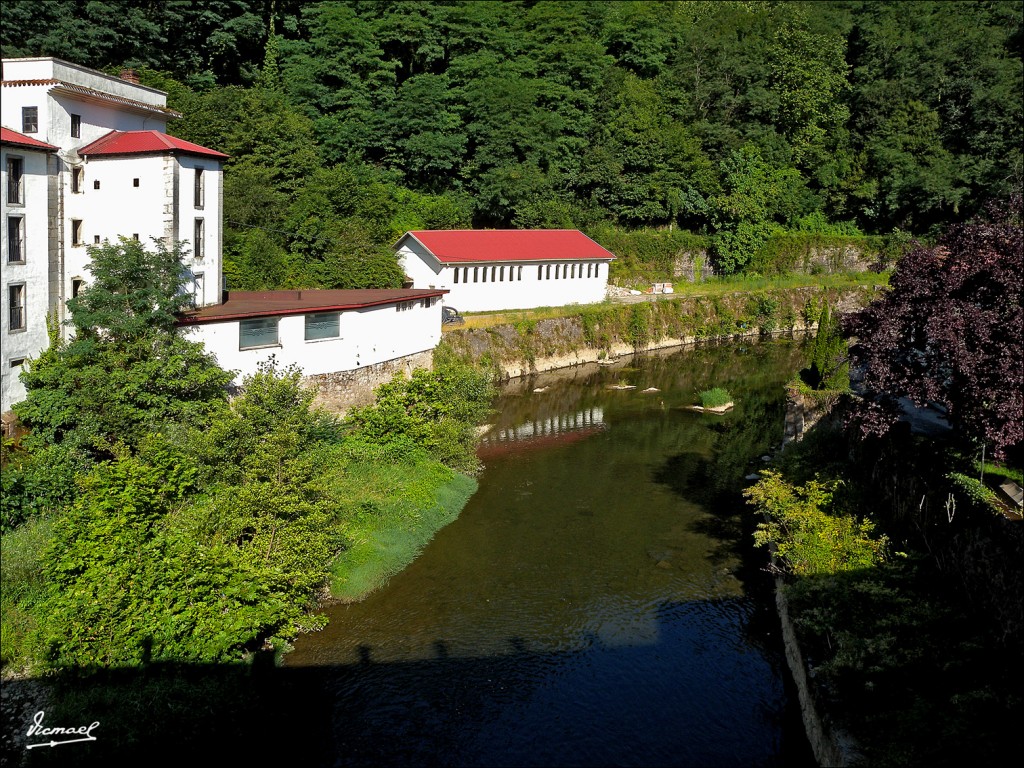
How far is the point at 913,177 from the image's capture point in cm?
6719

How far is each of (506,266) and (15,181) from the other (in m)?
27.1

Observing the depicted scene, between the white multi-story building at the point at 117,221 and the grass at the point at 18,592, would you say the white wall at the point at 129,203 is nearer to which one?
the white multi-story building at the point at 117,221

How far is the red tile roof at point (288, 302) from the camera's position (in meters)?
29.0

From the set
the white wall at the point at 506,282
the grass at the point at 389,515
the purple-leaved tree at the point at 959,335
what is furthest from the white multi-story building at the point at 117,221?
the purple-leaved tree at the point at 959,335

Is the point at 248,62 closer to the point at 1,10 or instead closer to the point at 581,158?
the point at 1,10

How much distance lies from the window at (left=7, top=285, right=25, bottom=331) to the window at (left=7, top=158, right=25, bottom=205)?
2.31 meters

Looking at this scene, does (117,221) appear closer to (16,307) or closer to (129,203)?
(129,203)

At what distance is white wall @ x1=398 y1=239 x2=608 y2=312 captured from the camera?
154 ft

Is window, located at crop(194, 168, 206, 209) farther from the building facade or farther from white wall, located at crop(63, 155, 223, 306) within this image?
the building facade

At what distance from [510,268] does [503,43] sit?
77.6 ft

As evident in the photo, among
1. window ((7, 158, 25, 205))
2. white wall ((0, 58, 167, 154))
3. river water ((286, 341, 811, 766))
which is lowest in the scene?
river water ((286, 341, 811, 766))

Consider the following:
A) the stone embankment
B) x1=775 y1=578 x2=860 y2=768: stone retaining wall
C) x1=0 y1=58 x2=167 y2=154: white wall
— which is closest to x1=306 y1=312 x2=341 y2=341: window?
x1=0 y1=58 x2=167 y2=154: white wall

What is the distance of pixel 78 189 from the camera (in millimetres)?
28797

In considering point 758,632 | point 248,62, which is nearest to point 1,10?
point 248,62
